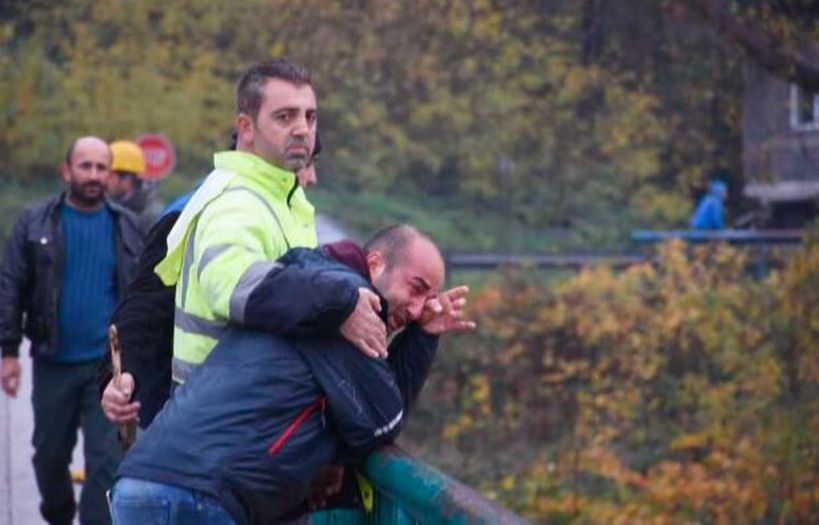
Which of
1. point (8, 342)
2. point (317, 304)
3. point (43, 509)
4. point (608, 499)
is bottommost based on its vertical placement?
point (608, 499)

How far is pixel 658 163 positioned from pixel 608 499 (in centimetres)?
944

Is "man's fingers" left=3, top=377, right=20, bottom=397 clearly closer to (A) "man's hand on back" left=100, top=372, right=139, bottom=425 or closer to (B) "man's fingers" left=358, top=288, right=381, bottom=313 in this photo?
(A) "man's hand on back" left=100, top=372, right=139, bottom=425

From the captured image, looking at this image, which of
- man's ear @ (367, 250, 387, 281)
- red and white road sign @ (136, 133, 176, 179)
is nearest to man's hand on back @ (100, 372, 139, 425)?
man's ear @ (367, 250, 387, 281)

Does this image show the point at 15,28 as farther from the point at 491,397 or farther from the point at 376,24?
the point at 491,397

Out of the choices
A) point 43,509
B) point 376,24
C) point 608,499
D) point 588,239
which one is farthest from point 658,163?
point 43,509

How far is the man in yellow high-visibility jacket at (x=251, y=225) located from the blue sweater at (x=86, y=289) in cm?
383

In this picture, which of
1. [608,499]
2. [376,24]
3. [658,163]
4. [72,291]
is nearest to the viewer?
[72,291]

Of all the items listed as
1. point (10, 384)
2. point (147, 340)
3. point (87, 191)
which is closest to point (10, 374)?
point (10, 384)

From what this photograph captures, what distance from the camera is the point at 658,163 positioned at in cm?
2589

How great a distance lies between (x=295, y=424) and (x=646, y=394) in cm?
1553

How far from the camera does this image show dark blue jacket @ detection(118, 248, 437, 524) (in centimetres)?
414

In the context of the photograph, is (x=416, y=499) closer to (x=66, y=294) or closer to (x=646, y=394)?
(x=66, y=294)

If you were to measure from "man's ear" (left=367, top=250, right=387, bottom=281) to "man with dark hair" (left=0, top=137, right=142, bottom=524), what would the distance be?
411 cm

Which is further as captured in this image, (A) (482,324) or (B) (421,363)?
(A) (482,324)
